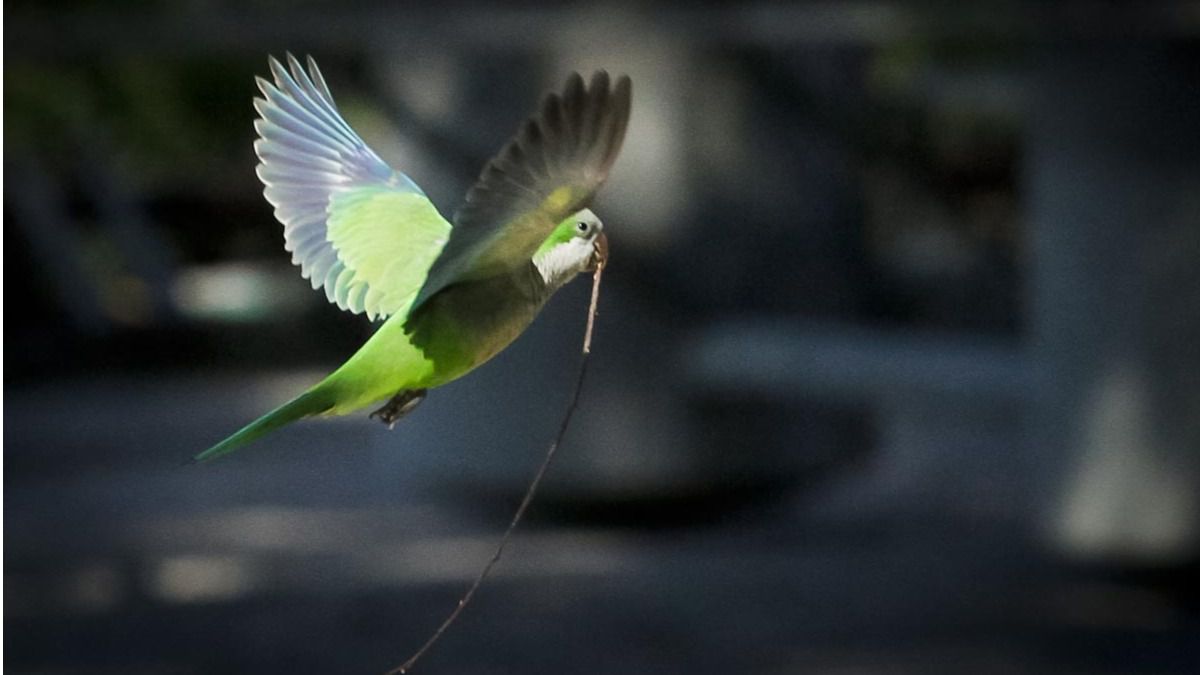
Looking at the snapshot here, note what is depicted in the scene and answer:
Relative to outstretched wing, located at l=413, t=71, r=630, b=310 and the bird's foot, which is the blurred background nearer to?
the bird's foot

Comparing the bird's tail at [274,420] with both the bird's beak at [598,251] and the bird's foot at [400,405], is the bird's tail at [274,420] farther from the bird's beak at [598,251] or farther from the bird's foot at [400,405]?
the bird's beak at [598,251]

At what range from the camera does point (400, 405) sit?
4.44ft

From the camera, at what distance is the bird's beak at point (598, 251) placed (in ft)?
3.98

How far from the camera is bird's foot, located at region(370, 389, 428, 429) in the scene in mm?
1346

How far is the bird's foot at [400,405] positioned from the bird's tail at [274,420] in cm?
6

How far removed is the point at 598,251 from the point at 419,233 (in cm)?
35

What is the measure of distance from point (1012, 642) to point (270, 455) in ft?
30.5

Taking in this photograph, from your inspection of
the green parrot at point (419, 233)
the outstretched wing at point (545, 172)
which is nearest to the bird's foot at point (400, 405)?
the green parrot at point (419, 233)

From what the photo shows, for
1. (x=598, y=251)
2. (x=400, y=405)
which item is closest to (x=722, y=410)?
(x=400, y=405)

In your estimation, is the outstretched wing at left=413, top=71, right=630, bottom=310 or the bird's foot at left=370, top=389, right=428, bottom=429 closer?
the outstretched wing at left=413, top=71, right=630, bottom=310

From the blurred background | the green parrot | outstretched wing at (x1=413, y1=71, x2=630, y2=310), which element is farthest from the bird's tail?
the blurred background

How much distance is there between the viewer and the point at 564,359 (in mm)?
13102

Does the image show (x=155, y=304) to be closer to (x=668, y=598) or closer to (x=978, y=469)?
(x=978, y=469)

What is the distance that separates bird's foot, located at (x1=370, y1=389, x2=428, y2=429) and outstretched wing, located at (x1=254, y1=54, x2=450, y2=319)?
0.31 ft
